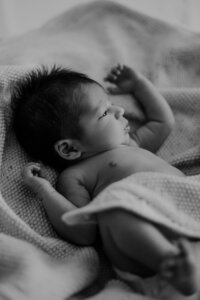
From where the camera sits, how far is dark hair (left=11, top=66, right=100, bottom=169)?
96cm

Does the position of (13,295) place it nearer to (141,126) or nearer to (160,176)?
(160,176)

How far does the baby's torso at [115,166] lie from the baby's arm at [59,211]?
8 centimetres

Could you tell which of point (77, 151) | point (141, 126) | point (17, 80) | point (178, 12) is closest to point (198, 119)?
point (141, 126)

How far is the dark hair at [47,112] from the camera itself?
0.96m

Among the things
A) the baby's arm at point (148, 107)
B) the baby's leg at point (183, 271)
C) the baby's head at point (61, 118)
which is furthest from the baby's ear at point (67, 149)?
the baby's leg at point (183, 271)

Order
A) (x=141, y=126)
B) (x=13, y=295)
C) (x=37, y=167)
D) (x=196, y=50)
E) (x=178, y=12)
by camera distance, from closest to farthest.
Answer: (x=13, y=295), (x=37, y=167), (x=141, y=126), (x=196, y=50), (x=178, y=12)

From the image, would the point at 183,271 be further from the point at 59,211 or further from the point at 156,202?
the point at 59,211

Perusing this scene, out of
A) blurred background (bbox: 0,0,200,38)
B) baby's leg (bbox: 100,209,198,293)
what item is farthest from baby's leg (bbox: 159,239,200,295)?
blurred background (bbox: 0,0,200,38)

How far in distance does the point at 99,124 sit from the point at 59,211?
20 centimetres

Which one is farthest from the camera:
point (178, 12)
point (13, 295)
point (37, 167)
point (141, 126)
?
point (178, 12)

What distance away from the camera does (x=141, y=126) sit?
3.65 ft

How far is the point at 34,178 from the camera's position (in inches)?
36.5

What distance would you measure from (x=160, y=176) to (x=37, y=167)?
26cm

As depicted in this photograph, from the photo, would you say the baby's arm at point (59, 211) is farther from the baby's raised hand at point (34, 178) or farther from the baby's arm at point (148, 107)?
the baby's arm at point (148, 107)
